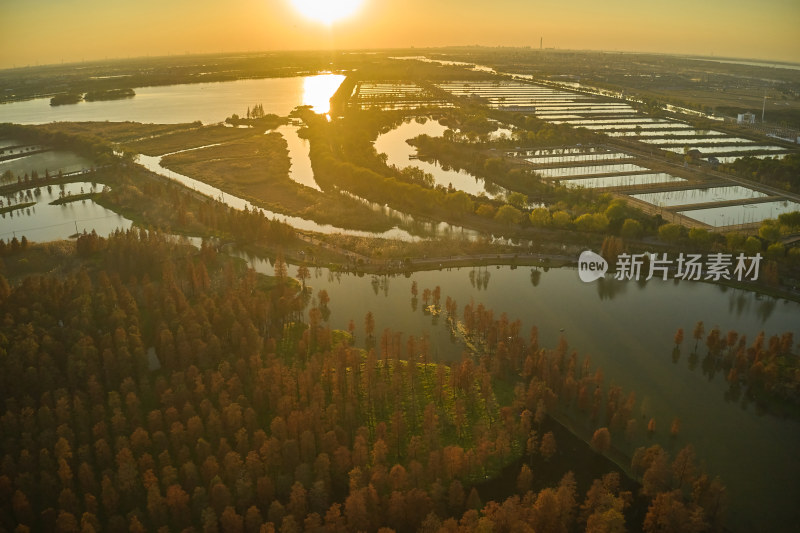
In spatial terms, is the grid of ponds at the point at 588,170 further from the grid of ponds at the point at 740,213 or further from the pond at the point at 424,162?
the grid of ponds at the point at 740,213

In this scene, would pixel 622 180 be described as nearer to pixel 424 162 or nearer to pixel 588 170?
pixel 588 170

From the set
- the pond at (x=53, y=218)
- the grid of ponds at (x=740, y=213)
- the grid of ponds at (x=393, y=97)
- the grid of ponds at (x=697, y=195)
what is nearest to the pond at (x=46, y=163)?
the pond at (x=53, y=218)

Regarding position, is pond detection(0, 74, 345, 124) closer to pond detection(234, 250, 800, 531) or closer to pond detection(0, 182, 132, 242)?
pond detection(0, 182, 132, 242)

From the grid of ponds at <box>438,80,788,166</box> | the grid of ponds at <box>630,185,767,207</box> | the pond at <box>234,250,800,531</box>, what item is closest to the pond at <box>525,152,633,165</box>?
the grid of ponds at <box>438,80,788,166</box>

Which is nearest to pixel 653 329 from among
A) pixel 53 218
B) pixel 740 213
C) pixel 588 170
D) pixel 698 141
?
pixel 740 213

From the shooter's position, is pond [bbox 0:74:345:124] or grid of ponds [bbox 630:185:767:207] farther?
pond [bbox 0:74:345:124]

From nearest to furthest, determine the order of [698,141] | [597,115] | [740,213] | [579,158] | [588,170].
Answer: [740,213] < [588,170] < [579,158] < [698,141] < [597,115]
